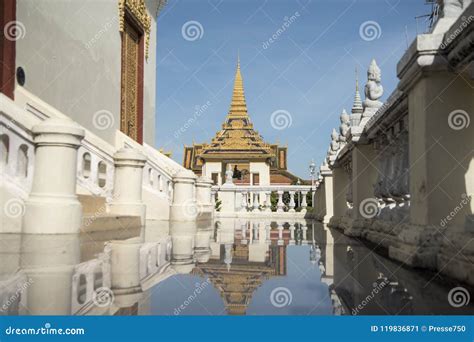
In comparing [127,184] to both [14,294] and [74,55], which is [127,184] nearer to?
[74,55]

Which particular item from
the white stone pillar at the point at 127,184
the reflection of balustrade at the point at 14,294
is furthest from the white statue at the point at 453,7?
the white stone pillar at the point at 127,184

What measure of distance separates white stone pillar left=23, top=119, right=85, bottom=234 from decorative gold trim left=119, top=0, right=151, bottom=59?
11185 mm

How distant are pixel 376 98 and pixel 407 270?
14.1 ft

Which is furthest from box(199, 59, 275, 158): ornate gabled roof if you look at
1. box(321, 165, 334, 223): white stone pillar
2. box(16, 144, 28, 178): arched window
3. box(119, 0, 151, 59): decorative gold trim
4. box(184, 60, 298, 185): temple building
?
box(16, 144, 28, 178): arched window

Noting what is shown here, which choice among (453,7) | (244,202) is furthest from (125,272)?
(244,202)

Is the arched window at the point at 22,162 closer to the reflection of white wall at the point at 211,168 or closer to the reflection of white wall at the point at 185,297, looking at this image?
the reflection of white wall at the point at 185,297

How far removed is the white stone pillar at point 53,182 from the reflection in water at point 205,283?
708 mm

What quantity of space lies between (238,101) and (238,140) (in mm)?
6058

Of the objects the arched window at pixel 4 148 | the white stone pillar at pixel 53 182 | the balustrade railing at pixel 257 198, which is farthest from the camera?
the balustrade railing at pixel 257 198

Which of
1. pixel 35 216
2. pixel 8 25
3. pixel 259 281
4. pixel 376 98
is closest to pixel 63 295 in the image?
pixel 259 281

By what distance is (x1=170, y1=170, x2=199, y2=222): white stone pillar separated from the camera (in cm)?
1195

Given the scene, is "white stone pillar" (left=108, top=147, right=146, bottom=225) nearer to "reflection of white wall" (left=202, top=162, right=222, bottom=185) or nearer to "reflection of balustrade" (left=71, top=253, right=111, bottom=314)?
"reflection of balustrade" (left=71, top=253, right=111, bottom=314)

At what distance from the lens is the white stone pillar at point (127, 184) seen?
901 cm

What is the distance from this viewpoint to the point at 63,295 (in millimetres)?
2619
